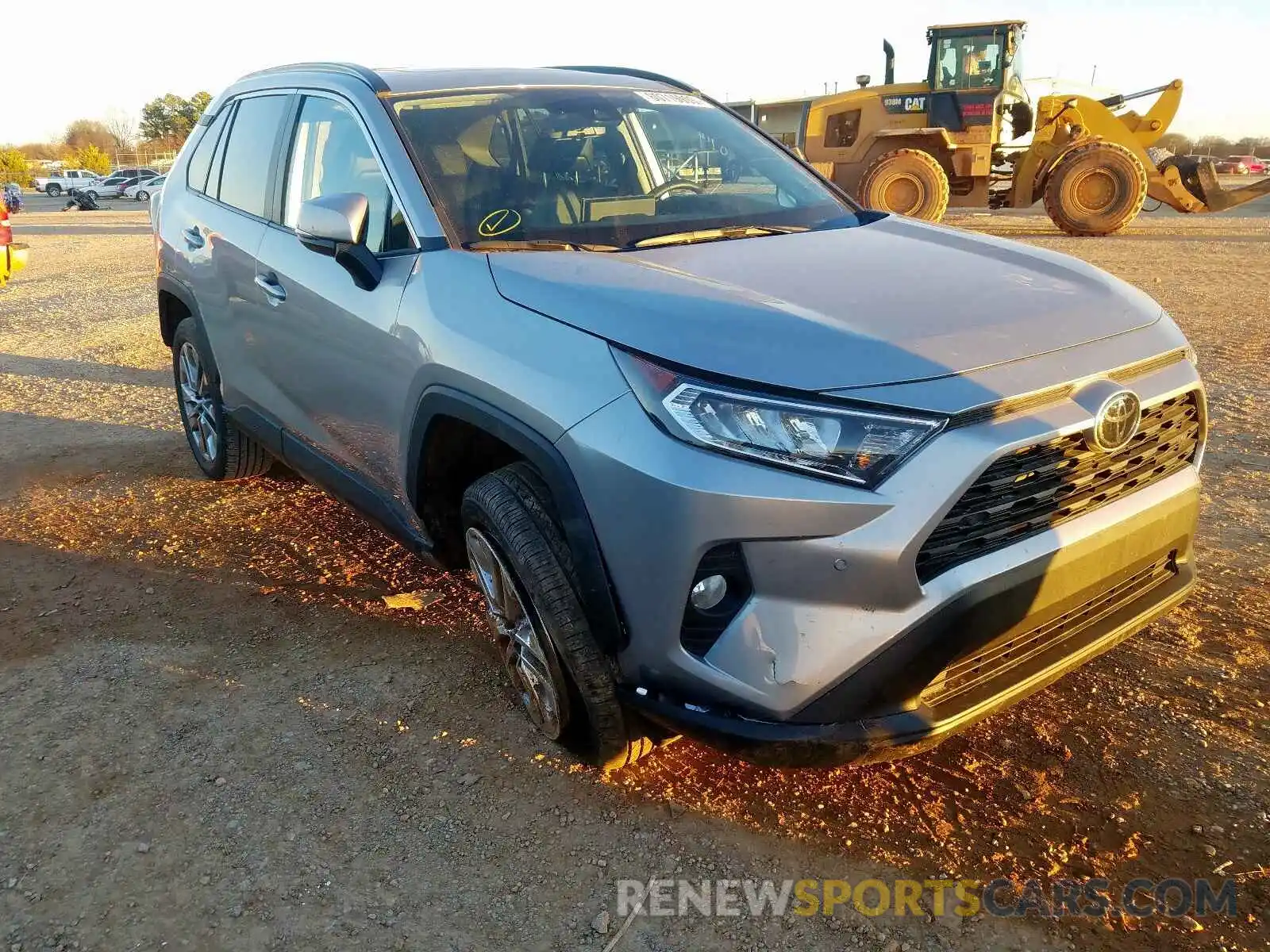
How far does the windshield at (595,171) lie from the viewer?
9.55 feet

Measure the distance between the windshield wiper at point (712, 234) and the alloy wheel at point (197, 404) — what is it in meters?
2.65

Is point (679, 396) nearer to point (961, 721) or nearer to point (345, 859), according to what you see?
point (961, 721)

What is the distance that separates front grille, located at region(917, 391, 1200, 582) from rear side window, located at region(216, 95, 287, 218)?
300cm

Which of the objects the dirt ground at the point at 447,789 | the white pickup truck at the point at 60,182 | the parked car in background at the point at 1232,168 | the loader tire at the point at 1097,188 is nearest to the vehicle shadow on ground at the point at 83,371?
the dirt ground at the point at 447,789

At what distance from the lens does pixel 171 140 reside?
81.8m

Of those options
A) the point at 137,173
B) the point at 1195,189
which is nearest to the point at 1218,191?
the point at 1195,189

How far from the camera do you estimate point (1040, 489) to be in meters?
2.08

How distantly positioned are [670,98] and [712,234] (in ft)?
3.65

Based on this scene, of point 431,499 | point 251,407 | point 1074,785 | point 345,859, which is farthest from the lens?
point 251,407

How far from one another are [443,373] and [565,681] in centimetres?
86

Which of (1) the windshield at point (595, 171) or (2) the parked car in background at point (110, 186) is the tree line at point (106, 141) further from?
(1) the windshield at point (595, 171)

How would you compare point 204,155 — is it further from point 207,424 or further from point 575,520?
point 575,520

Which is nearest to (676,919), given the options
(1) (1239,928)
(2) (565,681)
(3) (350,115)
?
(2) (565,681)

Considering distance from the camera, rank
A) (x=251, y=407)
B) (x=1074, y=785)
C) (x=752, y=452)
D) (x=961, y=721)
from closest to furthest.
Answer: (x=752, y=452) < (x=961, y=721) < (x=1074, y=785) < (x=251, y=407)
